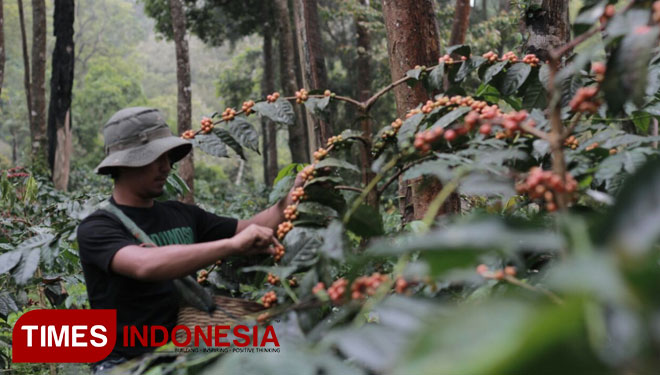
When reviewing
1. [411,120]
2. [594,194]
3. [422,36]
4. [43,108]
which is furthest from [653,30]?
[43,108]

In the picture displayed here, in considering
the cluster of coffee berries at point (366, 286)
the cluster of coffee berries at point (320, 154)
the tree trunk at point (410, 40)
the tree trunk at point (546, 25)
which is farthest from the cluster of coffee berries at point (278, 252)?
the tree trunk at point (546, 25)

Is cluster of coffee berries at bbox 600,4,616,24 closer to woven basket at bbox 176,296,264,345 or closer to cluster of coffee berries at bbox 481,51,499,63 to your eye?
woven basket at bbox 176,296,264,345

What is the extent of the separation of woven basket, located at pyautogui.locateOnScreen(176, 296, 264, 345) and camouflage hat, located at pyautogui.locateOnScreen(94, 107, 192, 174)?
0.62 m

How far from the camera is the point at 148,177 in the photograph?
212cm

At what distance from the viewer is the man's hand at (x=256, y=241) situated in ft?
5.13

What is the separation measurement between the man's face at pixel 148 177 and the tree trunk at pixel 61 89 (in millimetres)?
7194

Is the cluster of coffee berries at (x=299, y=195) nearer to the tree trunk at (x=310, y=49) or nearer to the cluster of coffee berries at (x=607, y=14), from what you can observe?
the cluster of coffee berries at (x=607, y=14)

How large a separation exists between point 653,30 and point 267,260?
1.04m

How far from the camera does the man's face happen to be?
6.92 feet

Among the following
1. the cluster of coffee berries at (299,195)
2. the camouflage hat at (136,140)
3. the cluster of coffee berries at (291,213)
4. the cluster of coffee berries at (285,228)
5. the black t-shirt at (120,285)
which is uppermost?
the camouflage hat at (136,140)

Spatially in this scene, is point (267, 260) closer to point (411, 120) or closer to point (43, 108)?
point (411, 120)

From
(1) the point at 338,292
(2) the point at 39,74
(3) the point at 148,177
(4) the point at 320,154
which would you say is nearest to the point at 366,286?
(1) the point at 338,292

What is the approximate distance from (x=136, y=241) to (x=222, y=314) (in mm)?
659

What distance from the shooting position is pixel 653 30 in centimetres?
76
